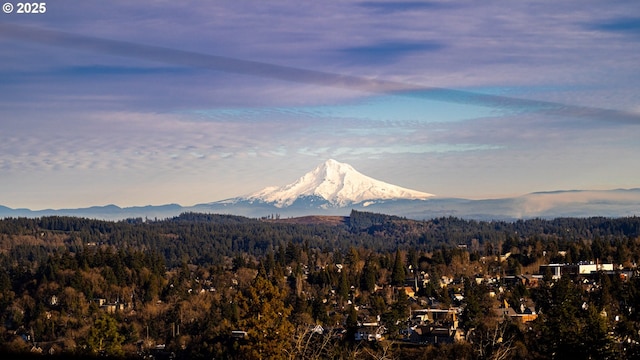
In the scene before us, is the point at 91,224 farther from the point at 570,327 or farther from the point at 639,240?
the point at 570,327

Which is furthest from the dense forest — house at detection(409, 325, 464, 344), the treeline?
the treeline

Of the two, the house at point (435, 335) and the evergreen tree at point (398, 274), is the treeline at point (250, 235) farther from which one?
the house at point (435, 335)

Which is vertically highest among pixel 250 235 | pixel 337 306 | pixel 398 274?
pixel 250 235

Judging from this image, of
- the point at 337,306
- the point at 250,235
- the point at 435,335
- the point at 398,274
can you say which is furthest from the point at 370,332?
the point at 250,235

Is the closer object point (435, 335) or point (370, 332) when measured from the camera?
point (435, 335)

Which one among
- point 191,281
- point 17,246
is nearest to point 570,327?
point 191,281

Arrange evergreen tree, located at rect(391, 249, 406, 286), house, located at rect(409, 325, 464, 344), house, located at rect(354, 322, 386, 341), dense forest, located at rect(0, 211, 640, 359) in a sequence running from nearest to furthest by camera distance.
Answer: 1. dense forest, located at rect(0, 211, 640, 359)
2. house, located at rect(354, 322, 386, 341)
3. house, located at rect(409, 325, 464, 344)
4. evergreen tree, located at rect(391, 249, 406, 286)

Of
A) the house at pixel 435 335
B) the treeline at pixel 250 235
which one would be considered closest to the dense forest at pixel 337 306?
the house at pixel 435 335

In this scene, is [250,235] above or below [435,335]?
above

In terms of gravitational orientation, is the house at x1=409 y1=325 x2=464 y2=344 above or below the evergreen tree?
below

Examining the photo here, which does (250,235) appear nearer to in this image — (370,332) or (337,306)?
(337,306)

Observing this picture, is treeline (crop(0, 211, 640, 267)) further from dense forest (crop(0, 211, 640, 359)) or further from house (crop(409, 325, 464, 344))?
house (crop(409, 325, 464, 344))
